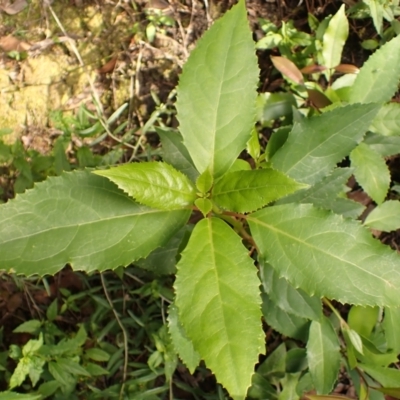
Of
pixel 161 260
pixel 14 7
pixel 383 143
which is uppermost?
pixel 14 7

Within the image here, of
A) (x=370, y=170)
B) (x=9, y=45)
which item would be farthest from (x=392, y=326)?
(x=9, y=45)

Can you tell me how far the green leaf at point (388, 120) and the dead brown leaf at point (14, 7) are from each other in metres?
2.53

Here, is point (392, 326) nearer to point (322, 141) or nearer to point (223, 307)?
point (322, 141)

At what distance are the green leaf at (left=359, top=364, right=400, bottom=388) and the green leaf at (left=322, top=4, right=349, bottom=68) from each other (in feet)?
5.53

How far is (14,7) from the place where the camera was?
323cm

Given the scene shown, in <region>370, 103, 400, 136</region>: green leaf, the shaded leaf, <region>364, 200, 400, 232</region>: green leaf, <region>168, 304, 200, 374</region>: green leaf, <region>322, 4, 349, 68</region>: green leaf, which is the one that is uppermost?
<region>322, 4, 349, 68</region>: green leaf

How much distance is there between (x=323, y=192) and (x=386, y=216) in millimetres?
787

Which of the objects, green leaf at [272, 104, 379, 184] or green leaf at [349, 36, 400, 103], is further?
green leaf at [349, 36, 400, 103]

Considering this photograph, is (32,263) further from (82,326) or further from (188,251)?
(82,326)

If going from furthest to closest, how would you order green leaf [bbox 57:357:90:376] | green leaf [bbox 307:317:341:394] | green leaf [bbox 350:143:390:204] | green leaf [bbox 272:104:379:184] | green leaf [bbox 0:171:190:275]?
green leaf [bbox 57:357:90:376] < green leaf [bbox 350:143:390:204] < green leaf [bbox 307:317:341:394] < green leaf [bbox 272:104:379:184] < green leaf [bbox 0:171:190:275]

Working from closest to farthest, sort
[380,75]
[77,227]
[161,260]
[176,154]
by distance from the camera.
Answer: [77,227] < [176,154] < [161,260] < [380,75]

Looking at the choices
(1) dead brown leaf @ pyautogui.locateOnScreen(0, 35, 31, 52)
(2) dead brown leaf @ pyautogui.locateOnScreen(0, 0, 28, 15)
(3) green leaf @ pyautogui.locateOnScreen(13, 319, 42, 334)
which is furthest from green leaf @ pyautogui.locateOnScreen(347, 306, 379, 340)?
(2) dead brown leaf @ pyautogui.locateOnScreen(0, 0, 28, 15)

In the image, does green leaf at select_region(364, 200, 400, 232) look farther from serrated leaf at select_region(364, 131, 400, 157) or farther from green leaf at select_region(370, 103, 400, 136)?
green leaf at select_region(370, 103, 400, 136)

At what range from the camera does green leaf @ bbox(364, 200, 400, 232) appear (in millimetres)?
2508
